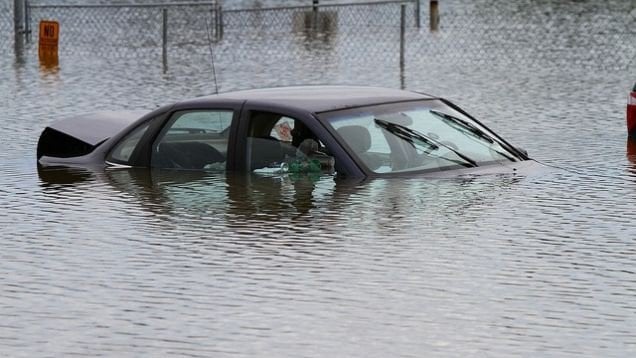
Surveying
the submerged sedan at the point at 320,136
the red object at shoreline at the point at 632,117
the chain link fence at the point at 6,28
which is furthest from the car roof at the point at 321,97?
the chain link fence at the point at 6,28

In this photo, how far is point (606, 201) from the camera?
13.4 metres

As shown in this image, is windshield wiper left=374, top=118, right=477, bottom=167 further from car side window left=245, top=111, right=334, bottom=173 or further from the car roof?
car side window left=245, top=111, right=334, bottom=173

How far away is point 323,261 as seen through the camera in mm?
10797

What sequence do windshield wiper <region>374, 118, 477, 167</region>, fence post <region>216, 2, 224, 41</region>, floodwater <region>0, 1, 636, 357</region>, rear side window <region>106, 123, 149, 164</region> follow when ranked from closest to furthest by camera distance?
floodwater <region>0, 1, 636, 357</region> < windshield wiper <region>374, 118, 477, 167</region> < rear side window <region>106, 123, 149, 164</region> < fence post <region>216, 2, 224, 41</region>

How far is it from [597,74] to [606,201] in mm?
14093

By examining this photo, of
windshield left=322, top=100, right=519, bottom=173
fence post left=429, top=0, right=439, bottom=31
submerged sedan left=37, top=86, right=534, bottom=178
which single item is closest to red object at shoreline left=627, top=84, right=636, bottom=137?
submerged sedan left=37, top=86, right=534, bottom=178

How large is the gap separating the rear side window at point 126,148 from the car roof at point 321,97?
2.44ft

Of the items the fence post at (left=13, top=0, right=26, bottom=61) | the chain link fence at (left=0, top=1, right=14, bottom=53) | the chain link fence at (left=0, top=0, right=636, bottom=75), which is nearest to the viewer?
the chain link fence at (left=0, top=0, right=636, bottom=75)

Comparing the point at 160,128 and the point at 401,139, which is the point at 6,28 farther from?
the point at 401,139

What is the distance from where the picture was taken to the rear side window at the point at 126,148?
15.0m

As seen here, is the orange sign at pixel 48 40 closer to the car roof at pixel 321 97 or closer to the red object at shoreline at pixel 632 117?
the red object at shoreline at pixel 632 117

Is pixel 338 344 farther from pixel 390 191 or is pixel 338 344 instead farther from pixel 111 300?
pixel 390 191

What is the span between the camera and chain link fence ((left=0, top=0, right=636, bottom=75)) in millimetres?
30531

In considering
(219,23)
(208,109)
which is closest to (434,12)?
(219,23)
